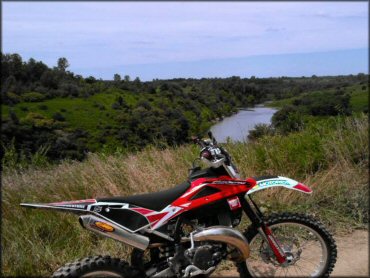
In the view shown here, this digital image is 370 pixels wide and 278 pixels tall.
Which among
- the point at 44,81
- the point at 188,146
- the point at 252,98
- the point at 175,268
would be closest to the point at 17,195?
the point at 188,146

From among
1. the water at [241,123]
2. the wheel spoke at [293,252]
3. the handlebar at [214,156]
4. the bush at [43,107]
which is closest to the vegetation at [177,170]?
the water at [241,123]

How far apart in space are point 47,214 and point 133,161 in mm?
1637

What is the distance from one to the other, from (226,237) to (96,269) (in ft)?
3.08

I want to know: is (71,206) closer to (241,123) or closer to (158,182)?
(158,182)

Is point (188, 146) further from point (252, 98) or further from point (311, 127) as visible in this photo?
point (252, 98)

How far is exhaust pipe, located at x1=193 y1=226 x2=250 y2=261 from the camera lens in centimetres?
284

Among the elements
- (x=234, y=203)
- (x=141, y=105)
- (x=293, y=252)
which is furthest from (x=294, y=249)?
(x=141, y=105)

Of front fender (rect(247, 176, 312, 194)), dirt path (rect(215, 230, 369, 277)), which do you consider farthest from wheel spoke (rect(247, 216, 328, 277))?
Answer: front fender (rect(247, 176, 312, 194))

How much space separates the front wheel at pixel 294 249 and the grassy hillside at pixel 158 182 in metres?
1.12

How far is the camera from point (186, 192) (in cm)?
287

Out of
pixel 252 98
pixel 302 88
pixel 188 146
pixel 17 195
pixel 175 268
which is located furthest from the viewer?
pixel 252 98

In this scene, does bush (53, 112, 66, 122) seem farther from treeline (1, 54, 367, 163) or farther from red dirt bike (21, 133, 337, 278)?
red dirt bike (21, 133, 337, 278)

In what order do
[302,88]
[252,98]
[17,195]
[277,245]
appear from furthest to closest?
[252,98], [302,88], [17,195], [277,245]

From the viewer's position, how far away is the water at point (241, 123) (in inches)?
266
